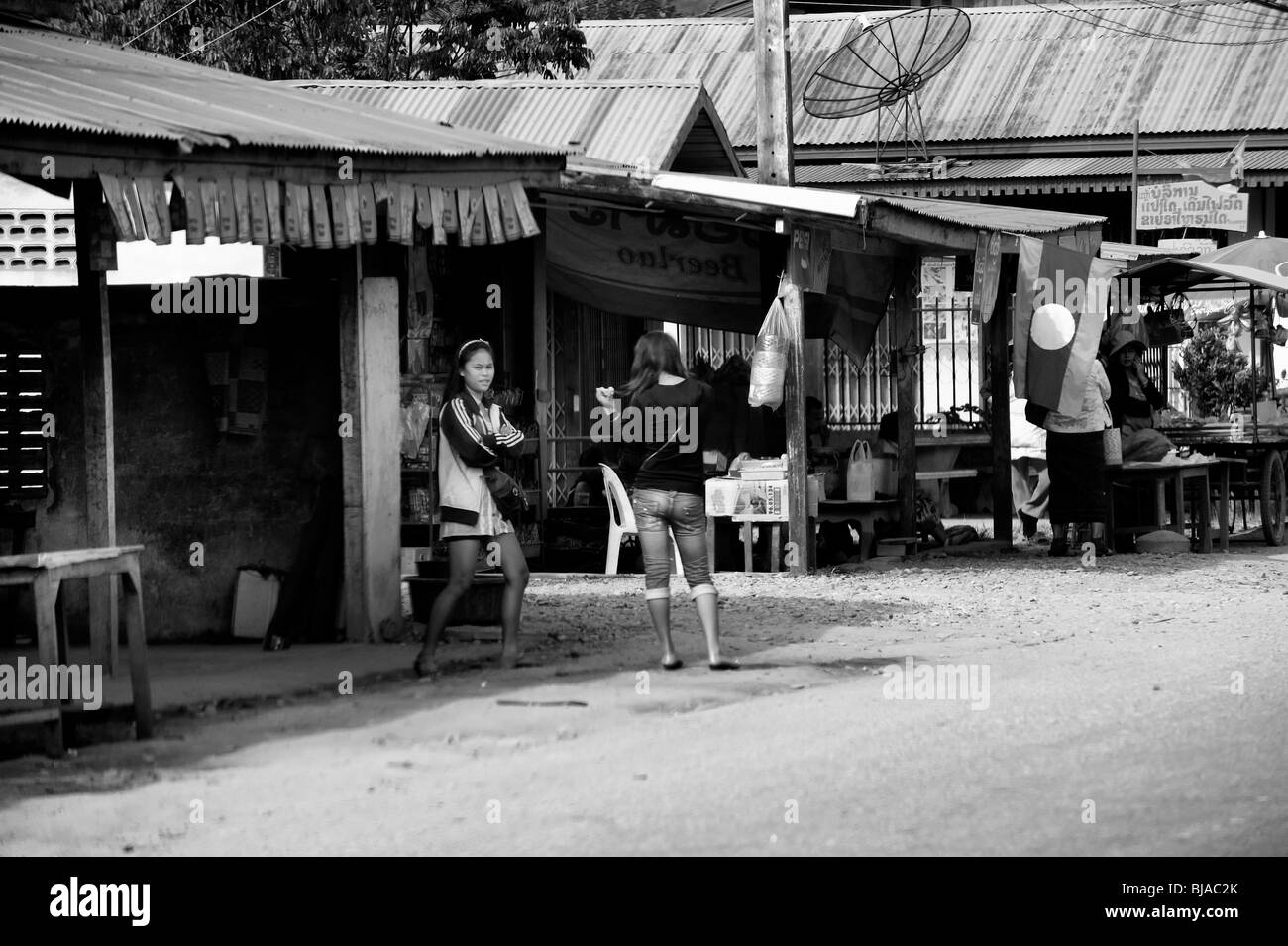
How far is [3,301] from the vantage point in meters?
10.3

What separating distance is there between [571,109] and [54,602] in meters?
12.1

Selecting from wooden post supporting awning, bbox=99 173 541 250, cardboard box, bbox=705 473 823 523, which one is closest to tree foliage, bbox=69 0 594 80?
cardboard box, bbox=705 473 823 523

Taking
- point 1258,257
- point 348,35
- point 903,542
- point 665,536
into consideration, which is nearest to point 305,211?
point 665,536

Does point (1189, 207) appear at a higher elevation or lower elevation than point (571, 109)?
lower

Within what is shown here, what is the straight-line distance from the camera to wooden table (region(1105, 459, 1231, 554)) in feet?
55.1

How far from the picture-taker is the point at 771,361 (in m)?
15.0

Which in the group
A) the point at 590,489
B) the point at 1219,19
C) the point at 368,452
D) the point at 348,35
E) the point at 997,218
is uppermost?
the point at 1219,19

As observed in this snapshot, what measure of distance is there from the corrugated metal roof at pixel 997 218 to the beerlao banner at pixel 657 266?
168 cm

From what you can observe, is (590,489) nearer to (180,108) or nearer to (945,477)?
(945,477)

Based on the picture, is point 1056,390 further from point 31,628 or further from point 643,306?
point 31,628
